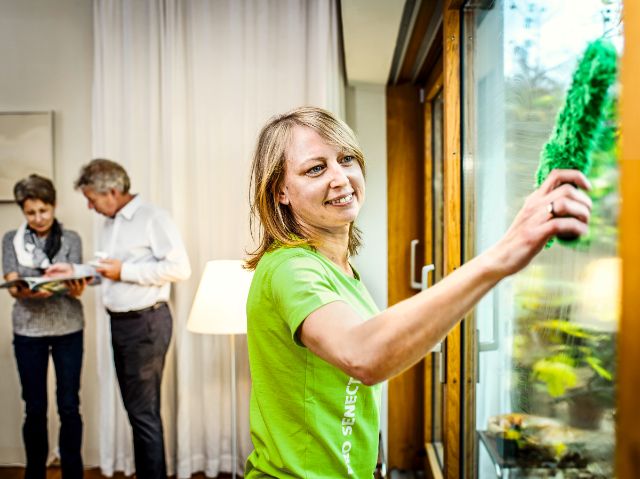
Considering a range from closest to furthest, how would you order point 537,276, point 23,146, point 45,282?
point 537,276, point 45,282, point 23,146

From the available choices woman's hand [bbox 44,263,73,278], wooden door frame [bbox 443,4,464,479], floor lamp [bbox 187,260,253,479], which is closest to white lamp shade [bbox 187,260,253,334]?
floor lamp [bbox 187,260,253,479]

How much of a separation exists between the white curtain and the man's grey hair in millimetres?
519

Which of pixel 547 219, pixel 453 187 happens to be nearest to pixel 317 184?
pixel 547 219

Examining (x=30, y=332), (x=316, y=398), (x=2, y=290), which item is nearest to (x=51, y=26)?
(x=2, y=290)

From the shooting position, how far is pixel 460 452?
1.80m

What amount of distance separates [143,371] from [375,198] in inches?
61.2

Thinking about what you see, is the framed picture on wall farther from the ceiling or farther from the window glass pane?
the window glass pane

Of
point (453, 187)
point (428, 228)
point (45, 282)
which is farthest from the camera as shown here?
point (428, 228)

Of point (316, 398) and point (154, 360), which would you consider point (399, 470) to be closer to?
point (154, 360)

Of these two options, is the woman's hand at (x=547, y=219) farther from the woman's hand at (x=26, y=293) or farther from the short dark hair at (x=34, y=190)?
the short dark hair at (x=34, y=190)

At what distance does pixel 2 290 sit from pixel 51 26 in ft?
5.42

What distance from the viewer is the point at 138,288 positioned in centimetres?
276

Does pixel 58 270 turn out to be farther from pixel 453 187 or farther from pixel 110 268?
pixel 453 187

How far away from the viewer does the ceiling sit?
214cm
